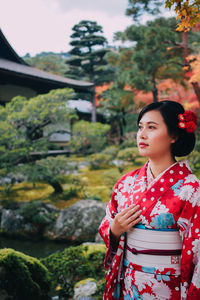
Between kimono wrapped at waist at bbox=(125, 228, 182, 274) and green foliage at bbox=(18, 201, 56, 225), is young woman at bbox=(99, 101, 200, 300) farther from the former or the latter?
green foliage at bbox=(18, 201, 56, 225)

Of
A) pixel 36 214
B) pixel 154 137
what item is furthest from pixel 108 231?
pixel 36 214

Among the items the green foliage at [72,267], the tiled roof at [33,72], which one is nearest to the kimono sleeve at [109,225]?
the green foliage at [72,267]

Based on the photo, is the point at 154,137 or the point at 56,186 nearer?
the point at 154,137

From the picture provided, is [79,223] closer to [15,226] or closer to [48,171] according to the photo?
[15,226]

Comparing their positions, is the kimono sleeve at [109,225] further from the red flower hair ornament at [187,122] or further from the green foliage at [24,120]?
the green foliage at [24,120]

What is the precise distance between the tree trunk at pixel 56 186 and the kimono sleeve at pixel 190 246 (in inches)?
323

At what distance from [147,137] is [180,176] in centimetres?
31

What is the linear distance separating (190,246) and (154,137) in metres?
0.66

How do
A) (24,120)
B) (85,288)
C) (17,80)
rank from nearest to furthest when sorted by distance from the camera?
(85,288) < (24,120) < (17,80)

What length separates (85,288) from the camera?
3393 mm

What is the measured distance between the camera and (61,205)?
877cm

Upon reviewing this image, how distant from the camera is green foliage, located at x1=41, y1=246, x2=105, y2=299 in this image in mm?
3580

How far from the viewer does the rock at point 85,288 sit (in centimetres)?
332

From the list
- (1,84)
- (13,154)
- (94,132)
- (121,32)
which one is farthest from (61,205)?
(121,32)
